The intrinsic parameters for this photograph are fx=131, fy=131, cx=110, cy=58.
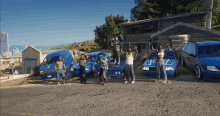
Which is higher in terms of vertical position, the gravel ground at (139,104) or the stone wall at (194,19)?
the stone wall at (194,19)

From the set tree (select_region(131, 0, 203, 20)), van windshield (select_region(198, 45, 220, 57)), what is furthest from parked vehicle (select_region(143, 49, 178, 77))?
tree (select_region(131, 0, 203, 20))

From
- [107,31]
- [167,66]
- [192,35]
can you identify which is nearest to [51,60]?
[167,66]

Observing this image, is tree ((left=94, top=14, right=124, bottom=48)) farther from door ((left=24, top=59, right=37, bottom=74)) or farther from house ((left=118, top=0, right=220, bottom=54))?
door ((left=24, top=59, right=37, bottom=74))

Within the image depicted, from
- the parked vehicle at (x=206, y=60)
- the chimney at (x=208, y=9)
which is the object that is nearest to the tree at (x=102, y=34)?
the chimney at (x=208, y=9)

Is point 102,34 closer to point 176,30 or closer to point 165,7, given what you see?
point 165,7

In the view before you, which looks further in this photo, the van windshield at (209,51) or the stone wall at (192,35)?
the stone wall at (192,35)

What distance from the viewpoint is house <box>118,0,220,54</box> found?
45.2 feet

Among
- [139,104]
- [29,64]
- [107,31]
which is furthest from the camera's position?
[107,31]

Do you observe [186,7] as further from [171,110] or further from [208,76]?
[171,110]

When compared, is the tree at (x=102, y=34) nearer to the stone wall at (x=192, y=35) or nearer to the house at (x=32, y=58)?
the stone wall at (x=192, y=35)

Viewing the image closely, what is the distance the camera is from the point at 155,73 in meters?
6.91

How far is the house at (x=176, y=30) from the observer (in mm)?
13789

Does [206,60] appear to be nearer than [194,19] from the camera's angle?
Yes

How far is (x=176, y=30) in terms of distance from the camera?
15.9 m
